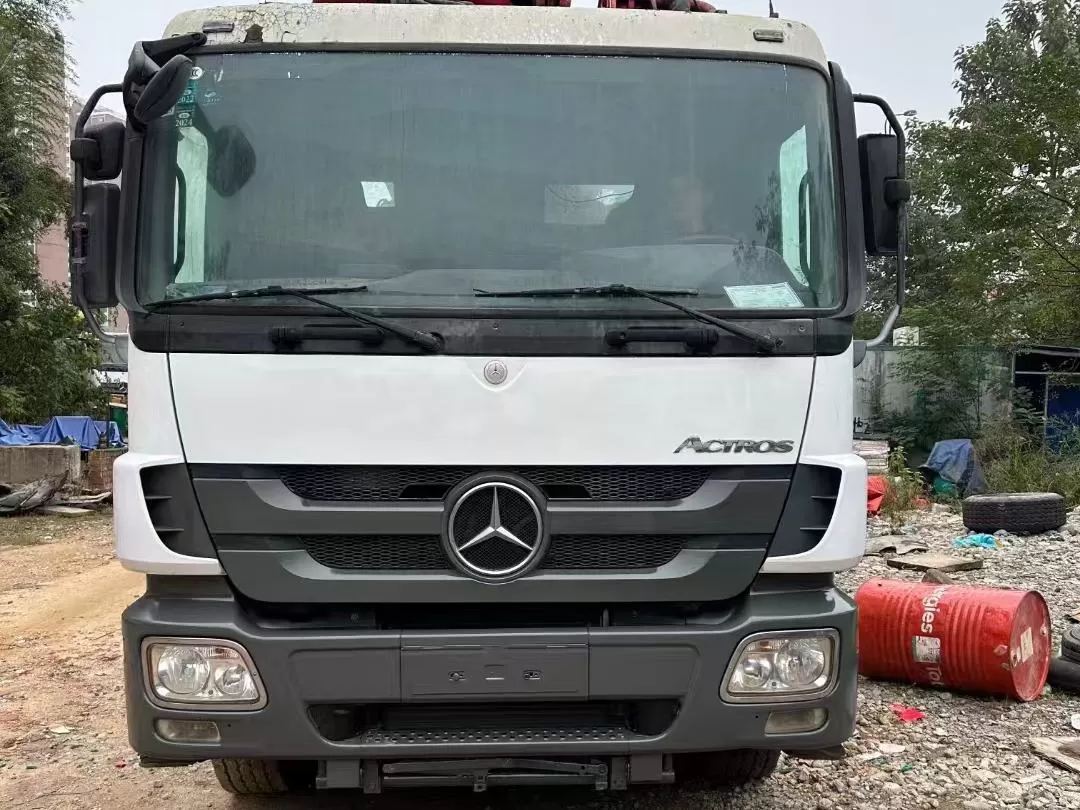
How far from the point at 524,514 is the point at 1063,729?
3311 mm

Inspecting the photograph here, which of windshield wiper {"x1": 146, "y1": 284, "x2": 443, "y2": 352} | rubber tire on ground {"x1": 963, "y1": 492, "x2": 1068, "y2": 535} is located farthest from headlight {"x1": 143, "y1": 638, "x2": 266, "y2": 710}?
rubber tire on ground {"x1": 963, "y1": 492, "x2": 1068, "y2": 535}

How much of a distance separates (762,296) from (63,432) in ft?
52.9

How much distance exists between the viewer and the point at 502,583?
3100 millimetres

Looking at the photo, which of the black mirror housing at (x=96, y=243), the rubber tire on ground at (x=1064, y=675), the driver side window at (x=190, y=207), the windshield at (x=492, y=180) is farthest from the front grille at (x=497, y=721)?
the rubber tire on ground at (x=1064, y=675)

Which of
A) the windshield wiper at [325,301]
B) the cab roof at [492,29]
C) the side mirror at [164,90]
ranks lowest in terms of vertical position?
the windshield wiper at [325,301]

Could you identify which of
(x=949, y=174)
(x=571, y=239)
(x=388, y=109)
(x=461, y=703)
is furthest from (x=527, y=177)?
(x=949, y=174)

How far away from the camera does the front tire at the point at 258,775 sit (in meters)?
3.76

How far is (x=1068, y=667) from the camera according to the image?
5.46 meters

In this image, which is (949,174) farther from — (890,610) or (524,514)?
(524,514)

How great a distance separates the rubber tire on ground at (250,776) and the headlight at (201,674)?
0.73 m

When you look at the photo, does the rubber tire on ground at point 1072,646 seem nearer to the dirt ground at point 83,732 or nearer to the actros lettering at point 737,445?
the dirt ground at point 83,732

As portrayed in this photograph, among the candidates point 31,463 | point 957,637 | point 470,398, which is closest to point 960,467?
point 957,637

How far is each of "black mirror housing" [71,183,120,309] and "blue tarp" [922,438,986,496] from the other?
14115mm

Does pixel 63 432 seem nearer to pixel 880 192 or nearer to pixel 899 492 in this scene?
pixel 899 492
